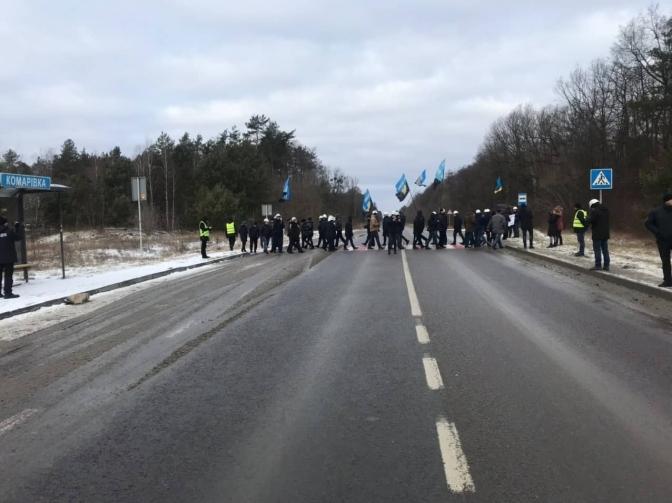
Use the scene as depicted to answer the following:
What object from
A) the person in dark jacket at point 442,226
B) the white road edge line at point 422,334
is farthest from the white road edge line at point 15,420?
the person in dark jacket at point 442,226

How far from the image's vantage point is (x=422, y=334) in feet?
27.3

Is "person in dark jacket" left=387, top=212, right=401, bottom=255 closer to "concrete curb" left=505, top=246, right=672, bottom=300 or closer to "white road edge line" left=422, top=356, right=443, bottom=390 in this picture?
"concrete curb" left=505, top=246, right=672, bottom=300

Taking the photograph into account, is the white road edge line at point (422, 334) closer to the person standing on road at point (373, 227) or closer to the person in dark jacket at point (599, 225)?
the person in dark jacket at point (599, 225)

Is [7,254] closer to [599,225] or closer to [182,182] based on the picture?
[599,225]

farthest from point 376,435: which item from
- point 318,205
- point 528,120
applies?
point 528,120

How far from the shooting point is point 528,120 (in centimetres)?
8588

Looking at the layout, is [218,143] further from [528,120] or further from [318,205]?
[528,120]

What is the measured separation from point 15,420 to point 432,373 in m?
3.95

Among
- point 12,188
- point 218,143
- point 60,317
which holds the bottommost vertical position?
point 60,317

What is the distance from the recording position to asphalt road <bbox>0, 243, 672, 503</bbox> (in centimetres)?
382

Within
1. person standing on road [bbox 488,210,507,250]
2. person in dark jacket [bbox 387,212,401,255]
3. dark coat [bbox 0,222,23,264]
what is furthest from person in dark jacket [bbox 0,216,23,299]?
person standing on road [bbox 488,210,507,250]

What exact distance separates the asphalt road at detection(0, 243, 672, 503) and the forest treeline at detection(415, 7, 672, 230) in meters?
25.9

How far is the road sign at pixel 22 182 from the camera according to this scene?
46.9ft

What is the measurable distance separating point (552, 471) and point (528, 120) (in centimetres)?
8839
